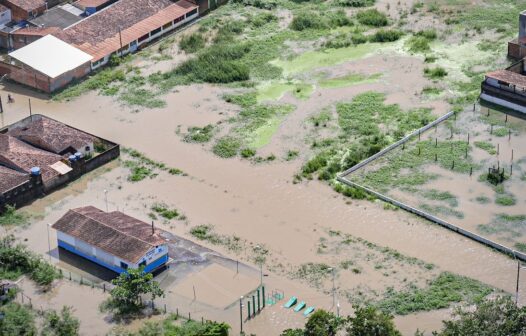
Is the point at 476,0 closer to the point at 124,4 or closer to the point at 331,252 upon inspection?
the point at 124,4

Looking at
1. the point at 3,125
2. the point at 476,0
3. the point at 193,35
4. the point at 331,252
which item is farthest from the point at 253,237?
the point at 476,0

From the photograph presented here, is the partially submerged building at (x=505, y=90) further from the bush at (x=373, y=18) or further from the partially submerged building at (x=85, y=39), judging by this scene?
the partially submerged building at (x=85, y=39)

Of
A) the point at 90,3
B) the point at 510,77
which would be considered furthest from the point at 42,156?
the point at 510,77

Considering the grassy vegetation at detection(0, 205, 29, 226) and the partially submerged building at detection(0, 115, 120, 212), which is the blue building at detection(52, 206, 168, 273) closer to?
the grassy vegetation at detection(0, 205, 29, 226)

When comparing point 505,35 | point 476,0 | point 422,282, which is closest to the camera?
point 422,282

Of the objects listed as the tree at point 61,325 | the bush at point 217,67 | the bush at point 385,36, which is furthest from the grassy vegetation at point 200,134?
the tree at point 61,325

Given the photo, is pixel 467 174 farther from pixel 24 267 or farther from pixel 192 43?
pixel 192 43

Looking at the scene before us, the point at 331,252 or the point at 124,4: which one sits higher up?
the point at 124,4
